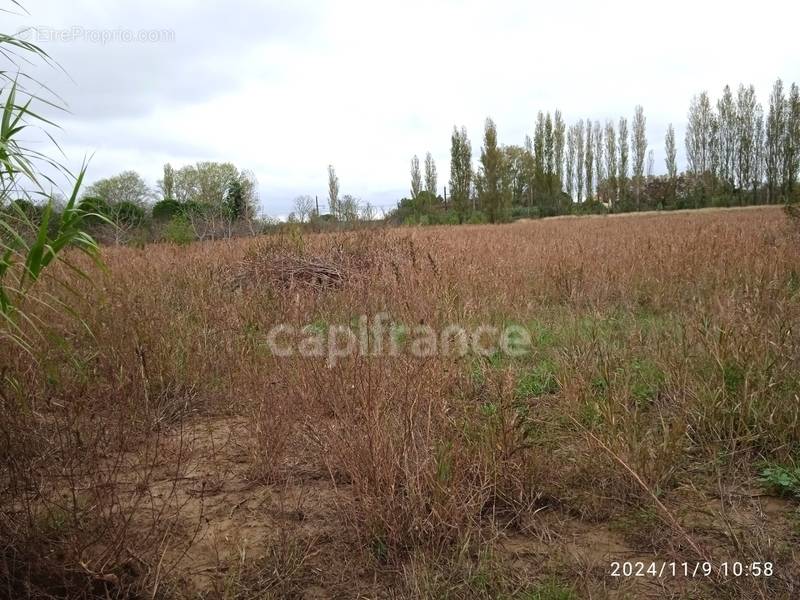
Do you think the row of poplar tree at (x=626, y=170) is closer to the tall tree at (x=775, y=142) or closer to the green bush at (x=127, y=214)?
the tall tree at (x=775, y=142)

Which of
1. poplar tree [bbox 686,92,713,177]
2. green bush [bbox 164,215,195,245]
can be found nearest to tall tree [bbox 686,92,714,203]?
poplar tree [bbox 686,92,713,177]

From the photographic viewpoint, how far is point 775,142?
103 feet

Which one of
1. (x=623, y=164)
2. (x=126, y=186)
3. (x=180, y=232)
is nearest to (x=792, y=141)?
(x=623, y=164)

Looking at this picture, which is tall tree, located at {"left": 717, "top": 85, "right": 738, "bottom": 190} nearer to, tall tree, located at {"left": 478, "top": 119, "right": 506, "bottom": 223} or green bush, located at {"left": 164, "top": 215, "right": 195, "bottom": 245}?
tall tree, located at {"left": 478, "top": 119, "right": 506, "bottom": 223}

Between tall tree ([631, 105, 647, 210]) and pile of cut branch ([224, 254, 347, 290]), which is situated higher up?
tall tree ([631, 105, 647, 210])

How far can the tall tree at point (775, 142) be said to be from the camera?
3109cm

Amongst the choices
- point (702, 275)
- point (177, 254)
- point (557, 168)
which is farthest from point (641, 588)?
point (557, 168)
